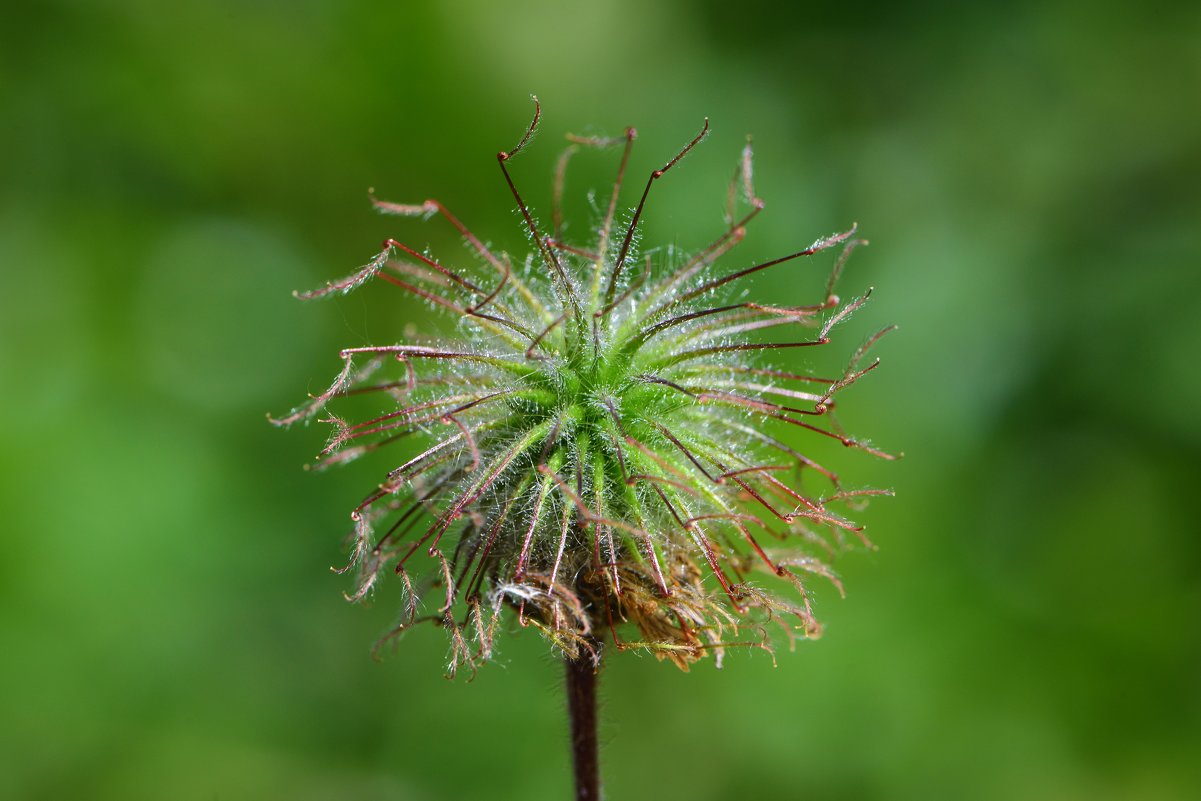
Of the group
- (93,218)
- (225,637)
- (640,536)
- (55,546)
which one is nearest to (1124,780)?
(640,536)

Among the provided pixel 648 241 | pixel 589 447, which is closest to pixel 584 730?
pixel 589 447

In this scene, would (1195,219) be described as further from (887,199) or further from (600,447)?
(600,447)

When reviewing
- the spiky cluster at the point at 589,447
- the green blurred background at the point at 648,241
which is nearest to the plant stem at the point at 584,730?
the spiky cluster at the point at 589,447

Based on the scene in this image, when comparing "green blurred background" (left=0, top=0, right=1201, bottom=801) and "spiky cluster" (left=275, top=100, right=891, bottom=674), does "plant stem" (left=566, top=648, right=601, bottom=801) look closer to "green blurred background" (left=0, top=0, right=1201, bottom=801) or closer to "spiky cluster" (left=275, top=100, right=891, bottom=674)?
"spiky cluster" (left=275, top=100, right=891, bottom=674)

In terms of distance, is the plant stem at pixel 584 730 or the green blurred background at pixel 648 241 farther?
the green blurred background at pixel 648 241

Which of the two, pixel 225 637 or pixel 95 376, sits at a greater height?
pixel 95 376

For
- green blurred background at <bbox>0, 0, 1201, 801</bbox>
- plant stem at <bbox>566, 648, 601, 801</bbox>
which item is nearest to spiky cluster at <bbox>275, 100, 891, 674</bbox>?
plant stem at <bbox>566, 648, 601, 801</bbox>

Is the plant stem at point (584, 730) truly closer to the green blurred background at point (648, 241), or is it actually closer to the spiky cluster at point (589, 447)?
the spiky cluster at point (589, 447)
